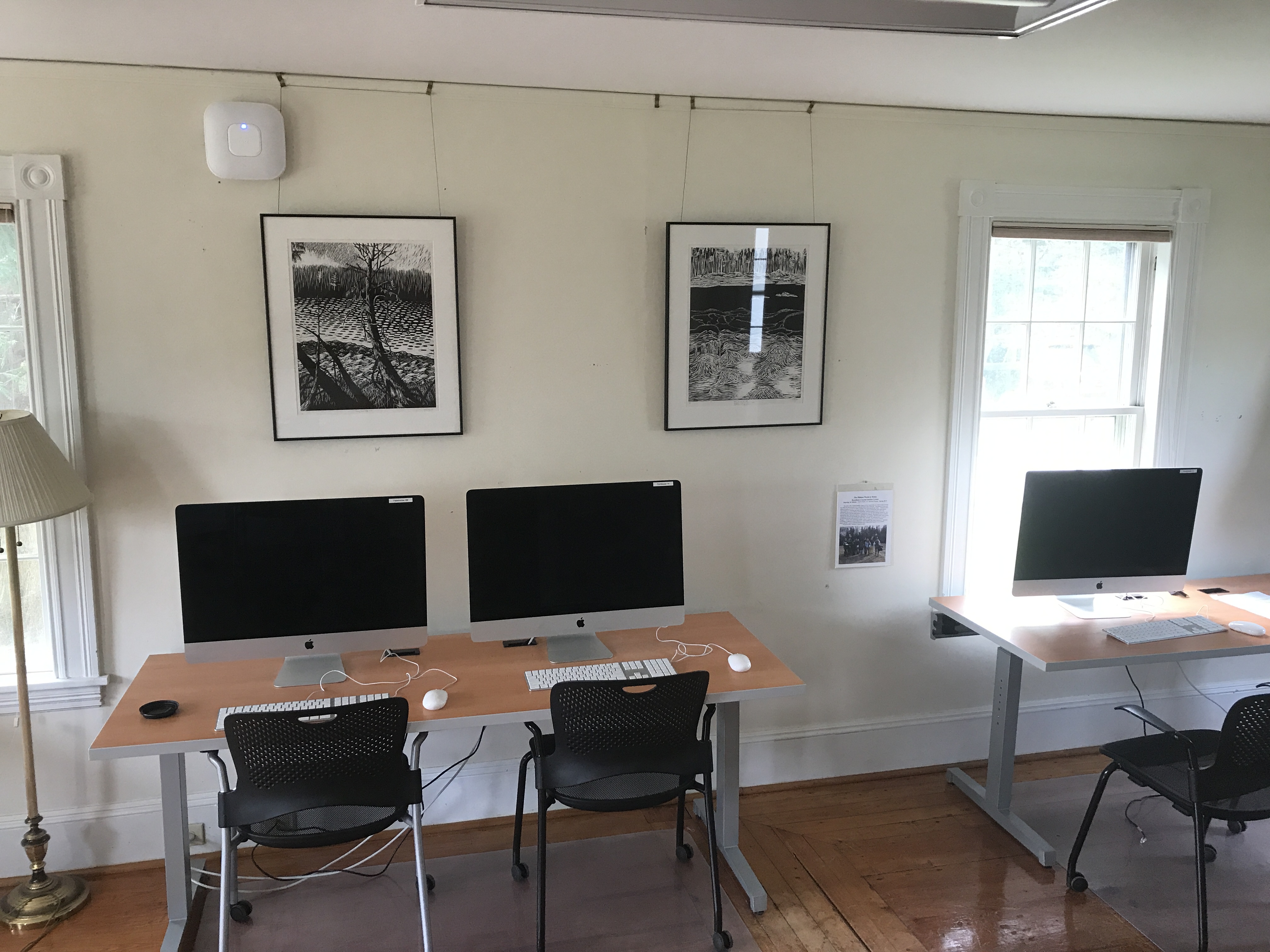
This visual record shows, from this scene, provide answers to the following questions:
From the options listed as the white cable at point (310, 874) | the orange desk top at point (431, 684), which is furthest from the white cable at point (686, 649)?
the white cable at point (310, 874)

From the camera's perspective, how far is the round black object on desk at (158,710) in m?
2.29

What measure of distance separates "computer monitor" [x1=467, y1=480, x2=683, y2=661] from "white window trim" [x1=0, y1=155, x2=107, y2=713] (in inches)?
46.2

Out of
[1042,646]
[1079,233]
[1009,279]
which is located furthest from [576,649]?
[1079,233]

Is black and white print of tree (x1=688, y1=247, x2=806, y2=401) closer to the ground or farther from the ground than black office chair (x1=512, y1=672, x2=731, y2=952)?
farther from the ground

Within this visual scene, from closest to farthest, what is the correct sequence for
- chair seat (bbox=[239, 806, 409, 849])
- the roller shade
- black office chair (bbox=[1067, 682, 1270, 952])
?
chair seat (bbox=[239, 806, 409, 849])
black office chair (bbox=[1067, 682, 1270, 952])
the roller shade

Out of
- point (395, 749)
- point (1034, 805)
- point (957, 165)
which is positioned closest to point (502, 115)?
point (957, 165)

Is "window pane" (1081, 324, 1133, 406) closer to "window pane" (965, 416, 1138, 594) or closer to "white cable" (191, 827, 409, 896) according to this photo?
"window pane" (965, 416, 1138, 594)

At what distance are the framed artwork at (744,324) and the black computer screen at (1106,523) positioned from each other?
0.84 meters

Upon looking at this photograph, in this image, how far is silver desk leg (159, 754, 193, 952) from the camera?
2.41 metres

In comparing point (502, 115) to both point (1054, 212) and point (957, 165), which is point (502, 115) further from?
point (1054, 212)

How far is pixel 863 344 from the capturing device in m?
3.21

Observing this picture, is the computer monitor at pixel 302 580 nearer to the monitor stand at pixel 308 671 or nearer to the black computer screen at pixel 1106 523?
the monitor stand at pixel 308 671

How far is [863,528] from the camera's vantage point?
332 cm

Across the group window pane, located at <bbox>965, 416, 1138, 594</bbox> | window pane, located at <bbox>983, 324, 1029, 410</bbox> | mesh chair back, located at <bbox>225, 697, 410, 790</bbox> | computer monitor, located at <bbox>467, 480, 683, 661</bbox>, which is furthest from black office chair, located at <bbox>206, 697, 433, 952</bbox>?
window pane, located at <bbox>983, 324, 1029, 410</bbox>
